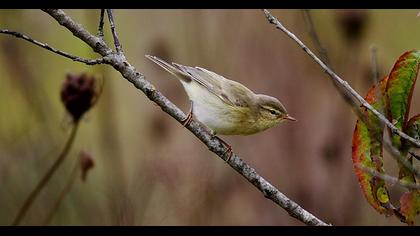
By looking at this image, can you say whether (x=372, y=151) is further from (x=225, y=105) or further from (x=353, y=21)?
(x=353, y=21)

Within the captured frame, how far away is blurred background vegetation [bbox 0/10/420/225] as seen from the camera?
12.0ft

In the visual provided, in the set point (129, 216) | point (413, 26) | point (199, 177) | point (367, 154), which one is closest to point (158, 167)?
point (199, 177)

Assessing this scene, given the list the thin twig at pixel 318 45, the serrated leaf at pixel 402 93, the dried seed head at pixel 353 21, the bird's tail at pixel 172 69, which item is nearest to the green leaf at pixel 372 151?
the serrated leaf at pixel 402 93

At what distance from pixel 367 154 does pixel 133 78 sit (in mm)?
736

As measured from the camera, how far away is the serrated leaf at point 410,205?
1.67 metres

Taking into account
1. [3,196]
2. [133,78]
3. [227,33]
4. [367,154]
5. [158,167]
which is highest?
[227,33]

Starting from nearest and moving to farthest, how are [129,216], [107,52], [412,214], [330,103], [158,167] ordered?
1. [412,214]
2. [107,52]
3. [129,216]
4. [158,167]
5. [330,103]

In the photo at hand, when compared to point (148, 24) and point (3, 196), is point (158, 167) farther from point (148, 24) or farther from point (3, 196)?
point (148, 24)

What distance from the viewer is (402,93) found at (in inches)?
64.5

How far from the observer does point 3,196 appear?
141 inches

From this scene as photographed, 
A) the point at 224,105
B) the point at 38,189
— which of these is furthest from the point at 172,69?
the point at 38,189

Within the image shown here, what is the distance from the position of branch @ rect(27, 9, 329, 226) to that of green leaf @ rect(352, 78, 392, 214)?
0.63ft

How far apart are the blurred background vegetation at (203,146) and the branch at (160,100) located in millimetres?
774

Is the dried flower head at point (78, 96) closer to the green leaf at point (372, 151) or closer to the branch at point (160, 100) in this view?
the branch at point (160, 100)
